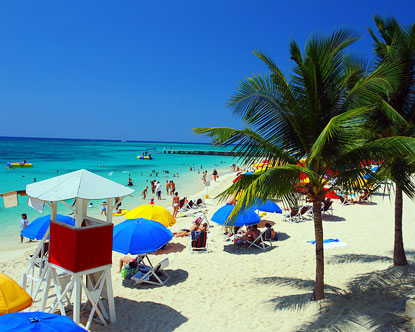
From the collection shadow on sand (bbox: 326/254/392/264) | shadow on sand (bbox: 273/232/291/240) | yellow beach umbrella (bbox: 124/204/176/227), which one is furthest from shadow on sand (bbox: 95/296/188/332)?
shadow on sand (bbox: 273/232/291/240)

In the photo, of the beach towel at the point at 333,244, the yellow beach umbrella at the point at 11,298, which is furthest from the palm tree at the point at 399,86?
the yellow beach umbrella at the point at 11,298

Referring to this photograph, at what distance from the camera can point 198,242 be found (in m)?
10.2

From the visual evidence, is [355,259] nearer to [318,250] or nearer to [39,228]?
[318,250]

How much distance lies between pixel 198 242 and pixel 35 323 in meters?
6.96

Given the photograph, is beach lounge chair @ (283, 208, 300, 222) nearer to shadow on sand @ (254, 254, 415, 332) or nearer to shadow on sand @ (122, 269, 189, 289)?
shadow on sand @ (254, 254, 415, 332)

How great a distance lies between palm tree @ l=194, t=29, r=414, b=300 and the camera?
207 inches

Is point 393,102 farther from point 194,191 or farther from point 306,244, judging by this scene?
point 194,191

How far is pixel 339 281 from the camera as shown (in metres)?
7.17

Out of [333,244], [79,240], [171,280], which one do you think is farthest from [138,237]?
[333,244]

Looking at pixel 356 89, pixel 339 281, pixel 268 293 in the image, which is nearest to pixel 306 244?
pixel 339 281

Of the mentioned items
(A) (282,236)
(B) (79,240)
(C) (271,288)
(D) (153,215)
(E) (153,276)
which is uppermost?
(B) (79,240)

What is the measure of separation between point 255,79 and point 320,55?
115 cm

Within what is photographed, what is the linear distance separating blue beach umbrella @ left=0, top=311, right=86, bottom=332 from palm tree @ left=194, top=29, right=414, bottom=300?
279 cm

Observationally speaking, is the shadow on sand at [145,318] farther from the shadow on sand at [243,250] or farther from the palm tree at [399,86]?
the palm tree at [399,86]
